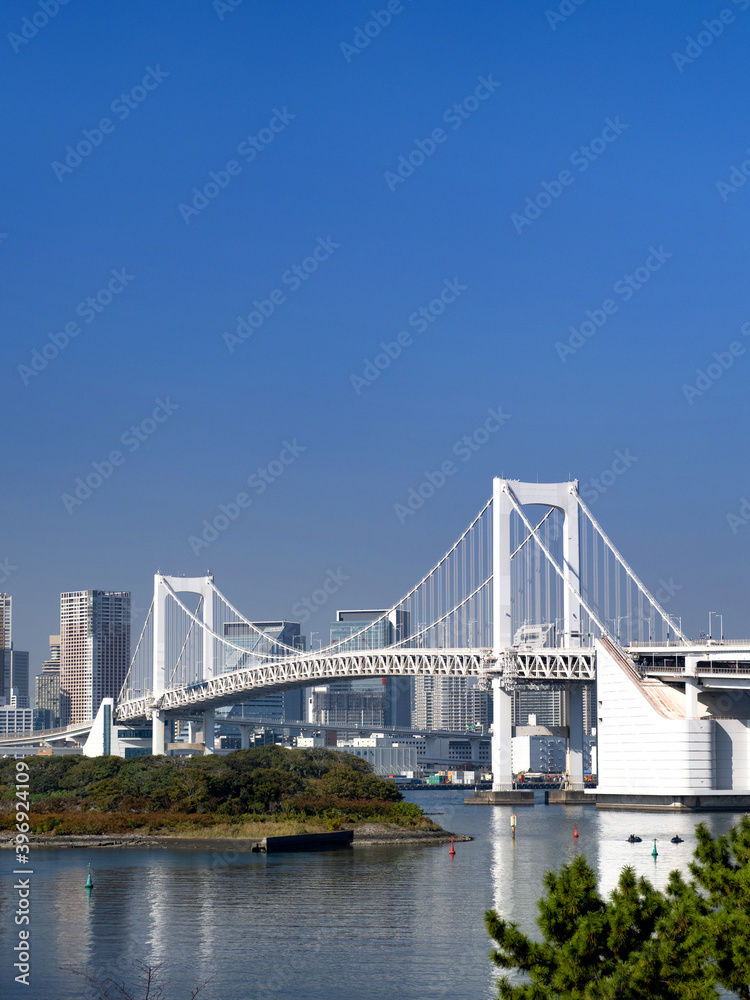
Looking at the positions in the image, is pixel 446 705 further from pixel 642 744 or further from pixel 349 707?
pixel 642 744

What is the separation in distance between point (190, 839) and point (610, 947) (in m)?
30.8

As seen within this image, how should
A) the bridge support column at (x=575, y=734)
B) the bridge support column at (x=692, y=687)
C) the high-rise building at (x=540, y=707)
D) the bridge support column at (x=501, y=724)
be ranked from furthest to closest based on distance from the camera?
the high-rise building at (x=540, y=707) → the bridge support column at (x=575, y=734) → the bridge support column at (x=501, y=724) → the bridge support column at (x=692, y=687)

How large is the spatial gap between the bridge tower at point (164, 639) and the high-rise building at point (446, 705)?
71808 millimetres

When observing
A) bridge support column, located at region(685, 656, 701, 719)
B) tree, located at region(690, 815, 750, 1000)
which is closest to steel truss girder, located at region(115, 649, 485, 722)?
bridge support column, located at region(685, 656, 701, 719)

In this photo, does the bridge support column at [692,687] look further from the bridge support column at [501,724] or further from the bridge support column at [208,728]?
the bridge support column at [208,728]

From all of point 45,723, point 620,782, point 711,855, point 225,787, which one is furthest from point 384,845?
point 45,723

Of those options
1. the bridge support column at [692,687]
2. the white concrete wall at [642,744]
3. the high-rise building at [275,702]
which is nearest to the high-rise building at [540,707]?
the high-rise building at [275,702]

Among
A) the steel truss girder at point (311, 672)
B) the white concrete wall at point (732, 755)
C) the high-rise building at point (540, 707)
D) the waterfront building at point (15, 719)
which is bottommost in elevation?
the waterfront building at point (15, 719)

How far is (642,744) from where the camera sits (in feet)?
155

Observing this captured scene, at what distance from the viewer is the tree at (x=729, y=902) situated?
967 centimetres

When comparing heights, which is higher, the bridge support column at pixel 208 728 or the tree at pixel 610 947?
the tree at pixel 610 947

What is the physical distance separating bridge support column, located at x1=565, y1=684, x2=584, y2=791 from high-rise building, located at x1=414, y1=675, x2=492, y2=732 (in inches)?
3800

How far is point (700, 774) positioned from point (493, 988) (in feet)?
99.8

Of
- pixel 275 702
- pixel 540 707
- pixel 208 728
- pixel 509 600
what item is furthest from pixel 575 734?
pixel 275 702
